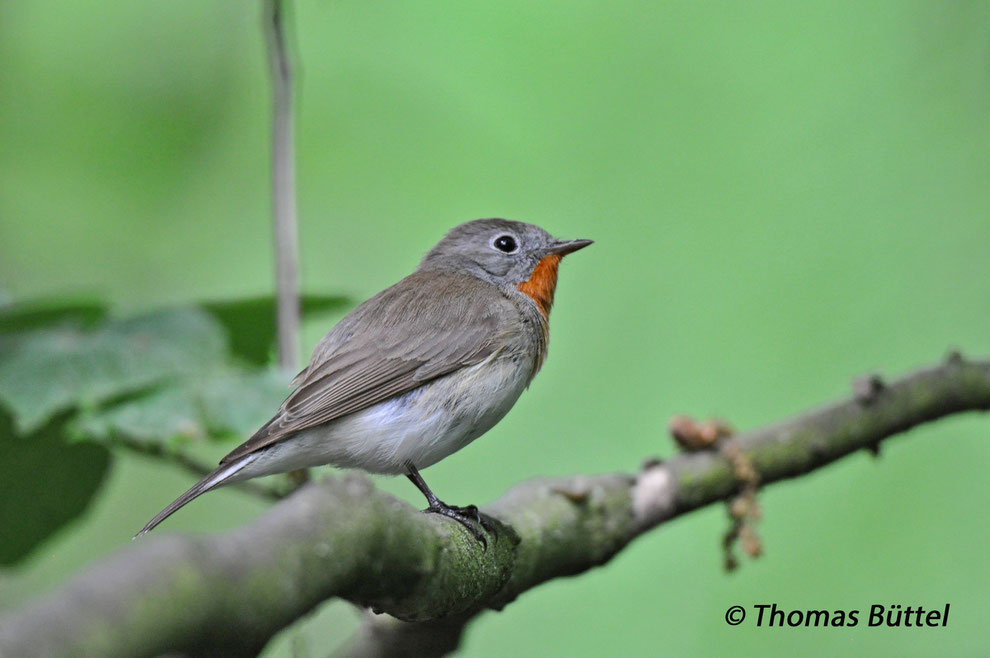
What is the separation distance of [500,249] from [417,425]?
139 cm

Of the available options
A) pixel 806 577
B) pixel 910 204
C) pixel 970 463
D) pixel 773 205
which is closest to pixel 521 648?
pixel 806 577

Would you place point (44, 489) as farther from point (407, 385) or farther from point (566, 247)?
point (566, 247)

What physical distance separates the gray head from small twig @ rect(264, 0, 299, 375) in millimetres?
994

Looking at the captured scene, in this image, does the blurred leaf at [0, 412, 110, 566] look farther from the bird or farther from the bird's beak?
the bird's beak

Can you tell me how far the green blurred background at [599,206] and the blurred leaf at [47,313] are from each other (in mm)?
2129

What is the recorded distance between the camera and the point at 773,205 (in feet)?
19.8

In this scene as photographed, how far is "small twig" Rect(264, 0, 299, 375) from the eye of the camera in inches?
137

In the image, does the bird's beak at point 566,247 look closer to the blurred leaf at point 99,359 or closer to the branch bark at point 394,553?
the branch bark at point 394,553

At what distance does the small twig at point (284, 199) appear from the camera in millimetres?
3469

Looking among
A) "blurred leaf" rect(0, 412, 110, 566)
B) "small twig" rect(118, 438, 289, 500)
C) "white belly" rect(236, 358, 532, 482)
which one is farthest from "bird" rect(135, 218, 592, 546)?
"blurred leaf" rect(0, 412, 110, 566)

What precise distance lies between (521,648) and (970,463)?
2.73 metres

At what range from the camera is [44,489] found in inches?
133

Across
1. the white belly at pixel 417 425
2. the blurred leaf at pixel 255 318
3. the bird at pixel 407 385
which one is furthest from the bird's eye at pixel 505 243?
the white belly at pixel 417 425

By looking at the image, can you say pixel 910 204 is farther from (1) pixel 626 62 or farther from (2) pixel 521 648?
(2) pixel 521 648
